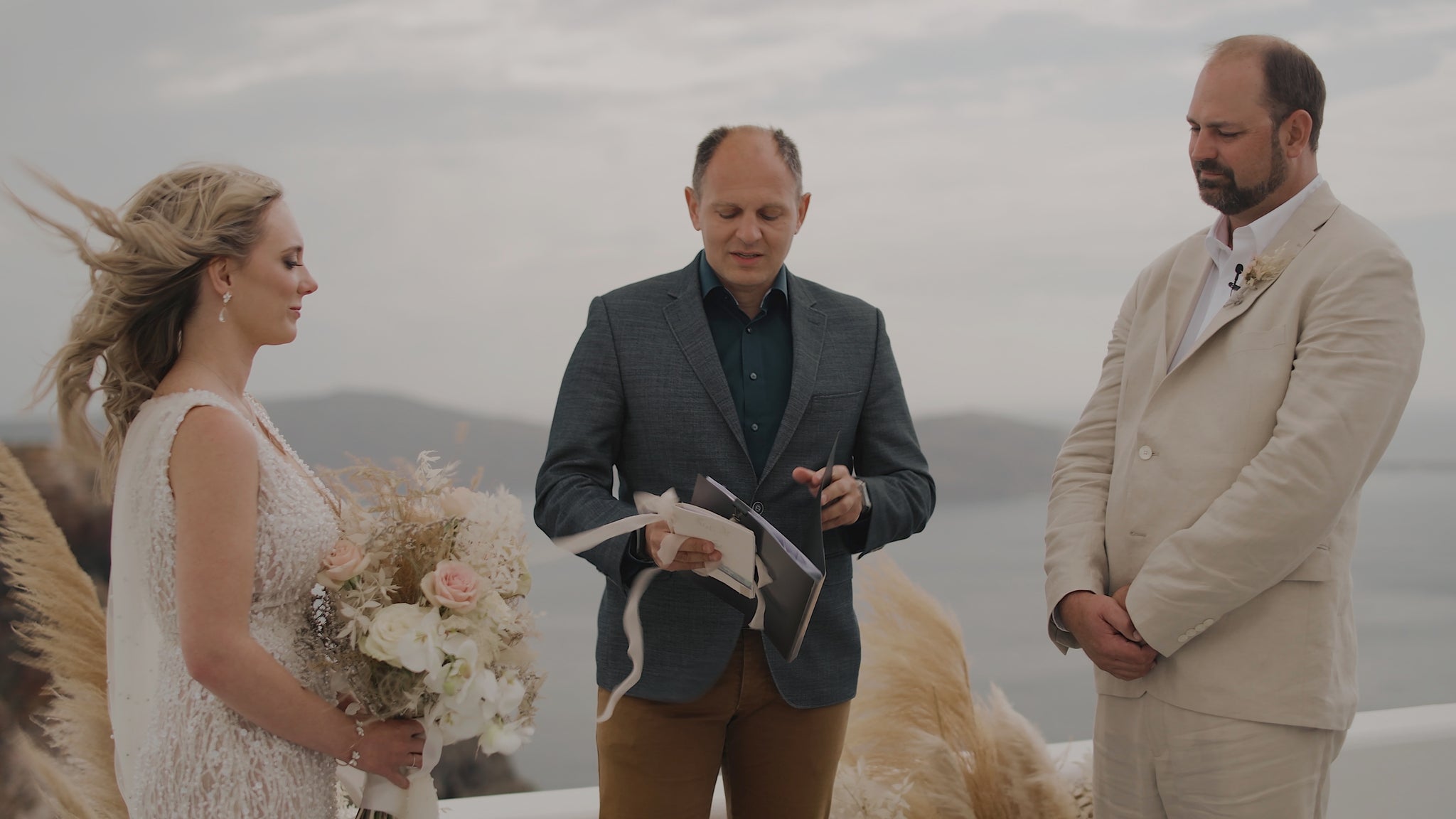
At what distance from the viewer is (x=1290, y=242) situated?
2018mm

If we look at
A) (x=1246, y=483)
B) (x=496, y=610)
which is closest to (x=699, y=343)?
(x=496, y=610)

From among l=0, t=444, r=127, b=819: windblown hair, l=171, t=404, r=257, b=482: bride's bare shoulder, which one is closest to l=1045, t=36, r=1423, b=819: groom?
l=171, t=404, r=257, b=482: bride's bare shoulder

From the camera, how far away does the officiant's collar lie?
220 centimetres

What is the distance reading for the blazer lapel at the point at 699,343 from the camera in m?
2.09

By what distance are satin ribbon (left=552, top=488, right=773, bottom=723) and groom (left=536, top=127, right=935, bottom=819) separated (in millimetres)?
75

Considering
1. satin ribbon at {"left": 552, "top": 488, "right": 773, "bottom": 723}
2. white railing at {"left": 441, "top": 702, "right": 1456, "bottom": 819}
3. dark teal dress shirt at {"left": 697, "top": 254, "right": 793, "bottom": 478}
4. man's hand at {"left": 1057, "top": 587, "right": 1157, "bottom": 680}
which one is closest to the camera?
satin ribbon at {"left": 552, "top": 488, "right": 773, "bottom": 723}

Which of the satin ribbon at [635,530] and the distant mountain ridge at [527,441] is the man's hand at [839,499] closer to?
the satin ribbon at [635,530]

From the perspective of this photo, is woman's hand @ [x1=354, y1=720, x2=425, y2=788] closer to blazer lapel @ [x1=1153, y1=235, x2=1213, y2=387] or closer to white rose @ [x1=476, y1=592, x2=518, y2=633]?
white rose @ [x1=476, y1=592, x2=518, y2=633]

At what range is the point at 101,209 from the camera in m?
1.52

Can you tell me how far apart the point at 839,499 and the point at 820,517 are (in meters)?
0.11

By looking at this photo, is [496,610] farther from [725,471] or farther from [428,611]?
[725,471]

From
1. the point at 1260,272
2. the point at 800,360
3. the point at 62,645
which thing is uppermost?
the point at 1260,272

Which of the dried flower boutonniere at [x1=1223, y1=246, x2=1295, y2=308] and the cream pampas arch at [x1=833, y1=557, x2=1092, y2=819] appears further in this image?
the cream pampas arch at [x1=833, y1=557, x2=1092, y2=819]

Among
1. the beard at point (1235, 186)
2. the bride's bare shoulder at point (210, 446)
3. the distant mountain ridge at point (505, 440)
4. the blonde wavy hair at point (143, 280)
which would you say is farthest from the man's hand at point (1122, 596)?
the blonde wavy hair at point (143, 280)
